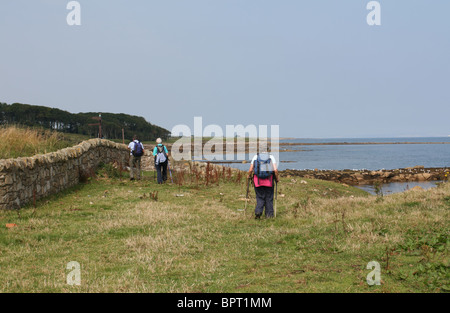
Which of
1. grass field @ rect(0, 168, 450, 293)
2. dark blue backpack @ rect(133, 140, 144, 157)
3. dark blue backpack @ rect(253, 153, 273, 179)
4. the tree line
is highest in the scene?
the tree line

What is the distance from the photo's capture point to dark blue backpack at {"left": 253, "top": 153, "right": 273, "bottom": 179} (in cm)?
996

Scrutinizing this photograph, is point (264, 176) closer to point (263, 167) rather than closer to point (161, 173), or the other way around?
point (263, 167)

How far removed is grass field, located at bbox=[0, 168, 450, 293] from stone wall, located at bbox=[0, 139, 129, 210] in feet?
1.72

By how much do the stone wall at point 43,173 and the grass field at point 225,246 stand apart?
0.52 metres

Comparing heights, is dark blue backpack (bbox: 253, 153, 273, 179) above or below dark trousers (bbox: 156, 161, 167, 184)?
above

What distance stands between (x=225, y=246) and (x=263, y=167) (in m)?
3.03

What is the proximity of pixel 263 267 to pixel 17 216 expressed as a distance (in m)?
7.33

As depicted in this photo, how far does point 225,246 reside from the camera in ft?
24.8

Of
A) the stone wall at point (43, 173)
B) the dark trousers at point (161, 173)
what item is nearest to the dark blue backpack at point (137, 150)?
the dark trousers at point (161, 173)

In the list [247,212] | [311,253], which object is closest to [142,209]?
[247,212]

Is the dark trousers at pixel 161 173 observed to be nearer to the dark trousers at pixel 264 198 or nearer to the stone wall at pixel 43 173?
the stone wall at pixel 43 173

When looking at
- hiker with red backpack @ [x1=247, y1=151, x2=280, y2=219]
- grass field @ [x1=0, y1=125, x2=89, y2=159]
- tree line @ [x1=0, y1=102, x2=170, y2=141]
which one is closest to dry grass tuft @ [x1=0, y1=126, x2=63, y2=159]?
grass field @ [x1=0, y1=125, x2=89, y2=159]

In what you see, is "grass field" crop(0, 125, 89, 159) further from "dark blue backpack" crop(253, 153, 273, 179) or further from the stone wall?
"dark blue backpack" crop(253, 153, 273, 179)
